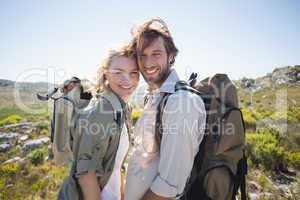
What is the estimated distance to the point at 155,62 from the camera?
5.54 feet

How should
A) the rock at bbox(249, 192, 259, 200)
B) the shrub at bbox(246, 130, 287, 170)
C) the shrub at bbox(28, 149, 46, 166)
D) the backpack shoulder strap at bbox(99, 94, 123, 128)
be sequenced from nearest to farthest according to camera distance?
the backpack shoulder strap at bbox(99, 94, 123, 128) → the rock at bbox(249, 192, 259, 200) → the shrub at bbox(246, 130, 287, 170) → the shrub at bbox(28, 149, 46, 166)

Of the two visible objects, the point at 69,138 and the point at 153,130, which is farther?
the point at 69,138

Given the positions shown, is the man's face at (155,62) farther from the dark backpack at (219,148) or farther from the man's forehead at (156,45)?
the dark backpack at (219,148)

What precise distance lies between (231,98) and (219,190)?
73 cm

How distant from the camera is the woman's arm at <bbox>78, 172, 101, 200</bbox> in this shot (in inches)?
58.6

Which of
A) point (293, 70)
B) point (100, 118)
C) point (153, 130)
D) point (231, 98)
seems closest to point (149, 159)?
point (153, 130)

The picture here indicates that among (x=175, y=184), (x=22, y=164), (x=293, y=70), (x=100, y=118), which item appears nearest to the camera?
(x=175, y=184)

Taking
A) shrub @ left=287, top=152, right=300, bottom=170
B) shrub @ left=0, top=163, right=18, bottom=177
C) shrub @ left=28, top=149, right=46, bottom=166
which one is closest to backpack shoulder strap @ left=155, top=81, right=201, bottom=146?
shrub @ left=287, top=152, right=300, bottom=170

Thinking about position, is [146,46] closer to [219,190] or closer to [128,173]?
[128,173]

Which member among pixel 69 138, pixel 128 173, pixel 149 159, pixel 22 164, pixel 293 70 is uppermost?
pixel 293 70

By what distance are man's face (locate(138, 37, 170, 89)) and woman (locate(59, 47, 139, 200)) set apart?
0.14 m

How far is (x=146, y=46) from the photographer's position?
167 cm

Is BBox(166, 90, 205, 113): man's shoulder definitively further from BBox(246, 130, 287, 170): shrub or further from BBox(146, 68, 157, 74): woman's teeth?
BBox(246, 130, 287, 170): shrub

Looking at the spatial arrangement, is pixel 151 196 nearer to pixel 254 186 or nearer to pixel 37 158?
pixel 254 186
